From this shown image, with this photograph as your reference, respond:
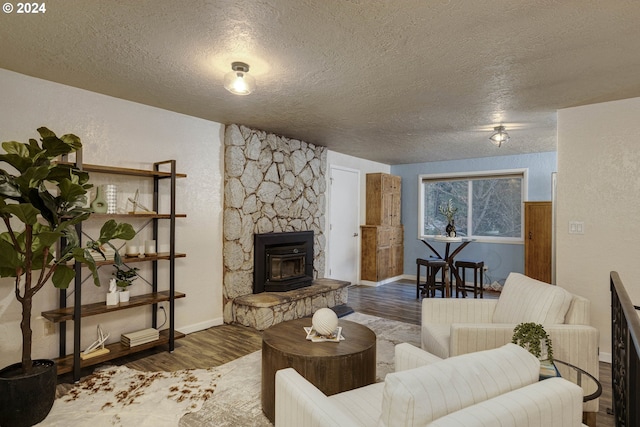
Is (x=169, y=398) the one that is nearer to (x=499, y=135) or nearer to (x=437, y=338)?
(x=437, y=338)

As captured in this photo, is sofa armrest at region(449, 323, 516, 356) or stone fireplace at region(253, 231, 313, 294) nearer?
sofa armrest at region(449, 323, 516, 356)

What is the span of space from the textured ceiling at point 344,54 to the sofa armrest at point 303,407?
1811mm

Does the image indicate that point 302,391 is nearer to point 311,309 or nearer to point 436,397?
point 436,397

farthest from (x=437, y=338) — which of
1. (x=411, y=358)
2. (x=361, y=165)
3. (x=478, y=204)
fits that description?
(x=478, y=204)

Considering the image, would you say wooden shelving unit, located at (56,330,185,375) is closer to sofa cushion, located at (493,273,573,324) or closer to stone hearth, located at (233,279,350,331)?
stone hearth, located at (233,279,350,331)

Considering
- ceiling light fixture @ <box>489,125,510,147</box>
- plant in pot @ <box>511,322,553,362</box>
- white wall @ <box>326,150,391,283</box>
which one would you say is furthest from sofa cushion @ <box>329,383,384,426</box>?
white wall @ <box>326,150,391,283</box>

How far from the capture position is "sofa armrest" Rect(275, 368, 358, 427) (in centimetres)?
126

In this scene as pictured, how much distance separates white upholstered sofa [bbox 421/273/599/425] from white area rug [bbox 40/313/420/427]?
2.47ft

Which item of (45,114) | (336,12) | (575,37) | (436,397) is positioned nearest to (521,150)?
(575,37)

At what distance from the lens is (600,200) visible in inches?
129

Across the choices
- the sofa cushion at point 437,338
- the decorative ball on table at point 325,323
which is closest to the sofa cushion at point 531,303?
the sofa cushion at point 437,338

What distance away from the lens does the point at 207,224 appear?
403 centimetres

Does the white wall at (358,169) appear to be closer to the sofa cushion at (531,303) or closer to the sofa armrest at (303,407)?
the sofa cushion at (531,303)

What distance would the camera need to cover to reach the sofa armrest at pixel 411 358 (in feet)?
5.46
